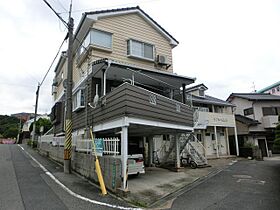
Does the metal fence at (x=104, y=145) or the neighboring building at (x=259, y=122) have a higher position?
the neighboring building at (x=259, y=122)

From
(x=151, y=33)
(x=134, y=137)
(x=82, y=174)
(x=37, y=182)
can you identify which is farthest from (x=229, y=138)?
(x=37, y=182)

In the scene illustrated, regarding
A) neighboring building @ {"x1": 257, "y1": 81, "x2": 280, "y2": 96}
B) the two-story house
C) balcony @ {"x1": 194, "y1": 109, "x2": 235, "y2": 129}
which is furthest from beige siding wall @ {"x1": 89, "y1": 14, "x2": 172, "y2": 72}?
neighboring building @ {"x1": 257, "y1": 81, "x2": 280, "y2": 96}

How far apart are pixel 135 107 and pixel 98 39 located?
6.57 metres

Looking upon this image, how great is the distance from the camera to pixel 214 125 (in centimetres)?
2100

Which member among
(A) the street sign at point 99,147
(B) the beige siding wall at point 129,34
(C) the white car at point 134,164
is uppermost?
(B) the beige siding wall at point 129,34

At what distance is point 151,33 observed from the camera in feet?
50.8

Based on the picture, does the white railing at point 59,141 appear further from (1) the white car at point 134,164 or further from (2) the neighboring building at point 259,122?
(2) the neighboring building at point 259,122

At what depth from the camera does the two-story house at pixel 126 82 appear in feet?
26.6

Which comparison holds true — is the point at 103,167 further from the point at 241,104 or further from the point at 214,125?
the point at 241,104

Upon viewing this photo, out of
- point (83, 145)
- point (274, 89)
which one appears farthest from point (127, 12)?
point (274, 89)

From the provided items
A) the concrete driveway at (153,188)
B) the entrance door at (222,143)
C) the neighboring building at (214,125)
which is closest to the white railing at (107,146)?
the concrete driveway at (153,188)

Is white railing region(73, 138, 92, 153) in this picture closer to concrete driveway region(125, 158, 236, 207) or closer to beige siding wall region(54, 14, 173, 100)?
concrete driveway region(125, 158, 236, 207)

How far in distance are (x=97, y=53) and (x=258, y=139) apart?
2187 cm

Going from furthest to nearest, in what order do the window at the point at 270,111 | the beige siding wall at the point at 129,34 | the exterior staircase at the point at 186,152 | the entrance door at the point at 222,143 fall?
the window at the point at 270,111
the entrance door at the point at 222,143
the exterior staircase at the point at 186,152
the beige siding wall at the point at 129,34
